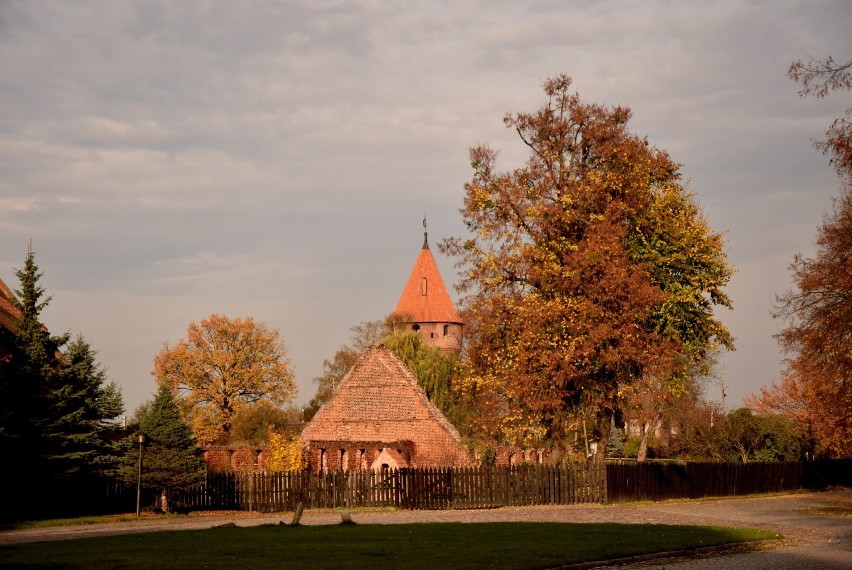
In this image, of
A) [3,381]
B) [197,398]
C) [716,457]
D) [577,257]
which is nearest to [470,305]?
[577,257]

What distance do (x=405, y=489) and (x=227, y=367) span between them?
53.0 metres

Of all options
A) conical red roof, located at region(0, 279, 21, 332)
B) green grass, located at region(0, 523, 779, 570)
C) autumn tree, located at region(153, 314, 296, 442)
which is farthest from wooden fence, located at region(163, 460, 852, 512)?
autumn tree, located at region(153, 314, 296, 442)

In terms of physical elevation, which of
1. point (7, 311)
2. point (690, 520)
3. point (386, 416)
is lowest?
point (690, 520)

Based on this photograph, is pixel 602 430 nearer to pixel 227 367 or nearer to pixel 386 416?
pixel 386 416

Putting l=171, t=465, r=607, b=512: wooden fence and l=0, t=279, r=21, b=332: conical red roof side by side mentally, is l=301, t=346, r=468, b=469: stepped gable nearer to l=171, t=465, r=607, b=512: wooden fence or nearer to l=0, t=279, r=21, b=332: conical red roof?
l=171, t=465, r=607, b=512: wooden fence

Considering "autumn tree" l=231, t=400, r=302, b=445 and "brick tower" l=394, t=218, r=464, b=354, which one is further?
"brick tower" l=394, t=218, r=464, b=354

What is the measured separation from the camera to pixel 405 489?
35.2m

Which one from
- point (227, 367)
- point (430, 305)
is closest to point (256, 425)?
point (227, 367)

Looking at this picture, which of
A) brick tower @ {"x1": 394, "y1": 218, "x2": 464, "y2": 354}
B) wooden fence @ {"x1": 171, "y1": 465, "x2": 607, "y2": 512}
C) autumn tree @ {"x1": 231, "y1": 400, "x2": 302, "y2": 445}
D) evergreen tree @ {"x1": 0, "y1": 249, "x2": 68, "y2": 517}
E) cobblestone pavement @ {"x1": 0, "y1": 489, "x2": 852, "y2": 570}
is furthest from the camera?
brick tower @ {"x1": 394, "y1": 218, "x2": 464, "y2": 354}

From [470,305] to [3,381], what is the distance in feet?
55.2

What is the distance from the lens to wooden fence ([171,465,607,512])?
34812 millimetres

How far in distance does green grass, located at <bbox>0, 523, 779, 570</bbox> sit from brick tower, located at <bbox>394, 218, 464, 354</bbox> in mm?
76785

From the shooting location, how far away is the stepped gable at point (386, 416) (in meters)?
43.1

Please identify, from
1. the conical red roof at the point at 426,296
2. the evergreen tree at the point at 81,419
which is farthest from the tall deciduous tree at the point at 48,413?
the conical red roof at the point at 426,296
